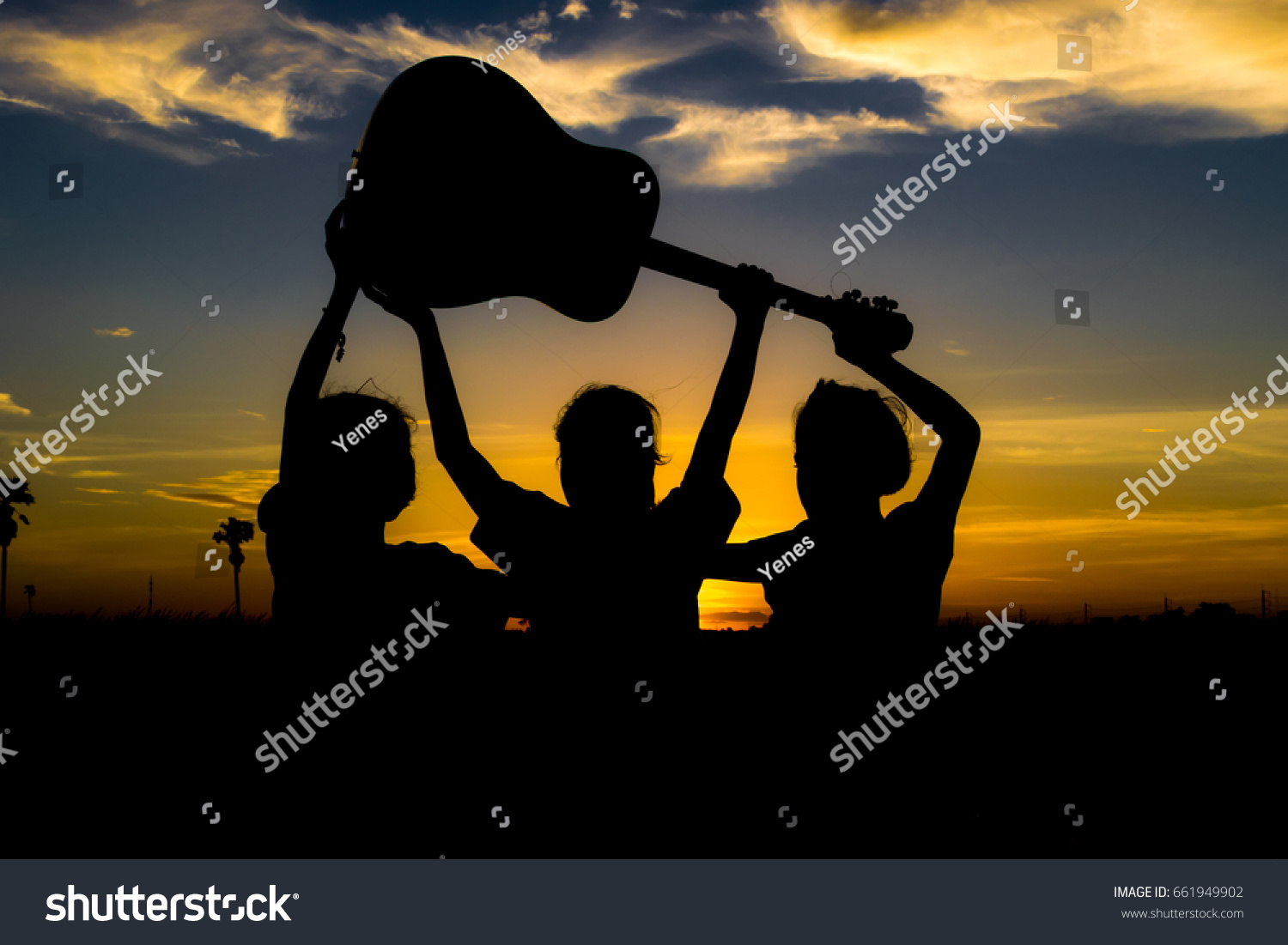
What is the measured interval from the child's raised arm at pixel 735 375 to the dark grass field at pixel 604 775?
1.69 feet

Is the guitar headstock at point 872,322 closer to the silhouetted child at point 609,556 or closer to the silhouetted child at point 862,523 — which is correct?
the silhouetted child at point 862,523

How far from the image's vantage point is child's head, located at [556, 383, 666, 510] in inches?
89.0

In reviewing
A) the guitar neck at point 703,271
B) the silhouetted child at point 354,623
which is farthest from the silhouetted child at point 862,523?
the silhouetted child at point 354,623

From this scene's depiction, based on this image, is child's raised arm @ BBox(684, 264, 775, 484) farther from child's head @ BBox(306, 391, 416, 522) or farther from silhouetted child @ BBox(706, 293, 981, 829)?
child's head @ BBox(306, 391, 416, 522)

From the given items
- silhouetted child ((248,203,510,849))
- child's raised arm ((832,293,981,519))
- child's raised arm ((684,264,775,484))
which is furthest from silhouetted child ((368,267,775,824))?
child's raised arm ((832,293,981,519))

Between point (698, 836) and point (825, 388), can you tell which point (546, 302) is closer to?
point (825, 388)

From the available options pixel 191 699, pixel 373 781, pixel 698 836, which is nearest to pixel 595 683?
pixel 698 836

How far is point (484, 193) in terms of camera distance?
7.30 ft

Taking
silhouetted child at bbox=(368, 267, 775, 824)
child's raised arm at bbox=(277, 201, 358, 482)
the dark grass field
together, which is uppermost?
child's raised arm at bbox=(277, 201, 358, 482)

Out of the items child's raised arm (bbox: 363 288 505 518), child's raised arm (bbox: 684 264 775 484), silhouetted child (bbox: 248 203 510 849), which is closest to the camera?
child's raised arm (bbox: 684 264 775 484)

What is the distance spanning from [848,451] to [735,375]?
541 mm

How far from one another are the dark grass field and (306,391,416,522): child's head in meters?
0.40

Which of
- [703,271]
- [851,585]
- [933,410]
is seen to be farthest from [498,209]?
[851,585]

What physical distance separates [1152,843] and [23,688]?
14.4ft
